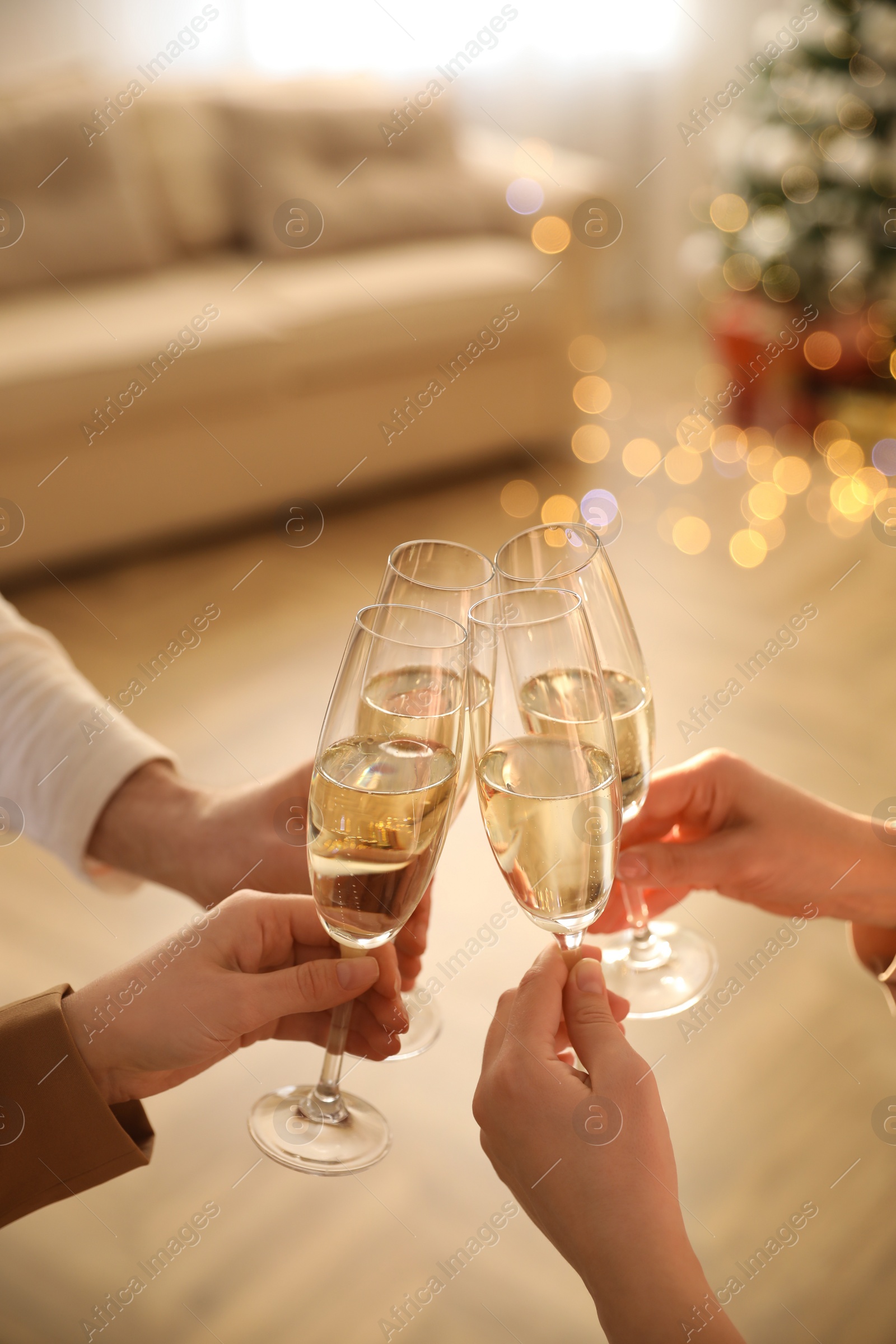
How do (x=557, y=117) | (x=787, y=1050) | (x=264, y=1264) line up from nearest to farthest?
1. (x=264, y=1264)
2. (x=787, y=1050)
3. (x=557, y=117)

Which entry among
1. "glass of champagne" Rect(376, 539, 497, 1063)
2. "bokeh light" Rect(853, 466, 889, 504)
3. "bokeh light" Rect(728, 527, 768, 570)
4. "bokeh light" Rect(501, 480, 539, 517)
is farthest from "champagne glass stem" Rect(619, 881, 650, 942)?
"bokeh light" Rect(853, 466, 889, 504)

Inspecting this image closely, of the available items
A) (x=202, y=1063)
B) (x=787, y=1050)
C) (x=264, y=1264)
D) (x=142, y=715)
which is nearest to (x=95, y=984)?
(x=202, y=1063)

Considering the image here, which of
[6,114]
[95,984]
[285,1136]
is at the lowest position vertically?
[285,1136]

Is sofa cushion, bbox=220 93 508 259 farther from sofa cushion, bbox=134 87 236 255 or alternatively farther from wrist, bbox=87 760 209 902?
wrist, bbox=87 760 209 902

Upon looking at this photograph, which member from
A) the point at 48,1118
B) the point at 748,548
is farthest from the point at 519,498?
the point at 48,1118

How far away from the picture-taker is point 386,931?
2.69 feet

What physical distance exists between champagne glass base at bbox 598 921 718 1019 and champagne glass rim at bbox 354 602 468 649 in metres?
0.50

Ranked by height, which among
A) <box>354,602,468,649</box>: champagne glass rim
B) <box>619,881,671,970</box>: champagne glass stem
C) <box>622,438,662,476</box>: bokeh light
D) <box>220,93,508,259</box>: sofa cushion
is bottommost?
<box>622,438,662,476</box>: bokeh light

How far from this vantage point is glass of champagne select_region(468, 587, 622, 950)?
29.0 inches

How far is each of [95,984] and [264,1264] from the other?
38cm

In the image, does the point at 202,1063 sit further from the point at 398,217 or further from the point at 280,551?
the point at 398,217

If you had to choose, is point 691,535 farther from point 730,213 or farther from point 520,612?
point 520,612

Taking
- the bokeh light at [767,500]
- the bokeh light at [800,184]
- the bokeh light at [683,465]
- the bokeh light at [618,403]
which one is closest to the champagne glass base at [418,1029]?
the bokeh light at [767,500]

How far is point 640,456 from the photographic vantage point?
3236 millimetres
